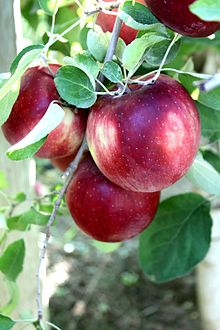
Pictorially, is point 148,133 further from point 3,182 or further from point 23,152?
point 3,182

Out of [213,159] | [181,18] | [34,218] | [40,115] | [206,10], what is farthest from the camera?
[213,159]

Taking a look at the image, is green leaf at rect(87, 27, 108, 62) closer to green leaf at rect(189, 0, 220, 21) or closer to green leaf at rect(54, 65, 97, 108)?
green leaf at rect(54, 65, 97, 108)

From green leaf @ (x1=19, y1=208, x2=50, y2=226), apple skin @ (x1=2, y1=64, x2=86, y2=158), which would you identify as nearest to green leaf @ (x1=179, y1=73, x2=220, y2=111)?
apple skin @ (x1=2, y1=64, x2=86, y2=158)

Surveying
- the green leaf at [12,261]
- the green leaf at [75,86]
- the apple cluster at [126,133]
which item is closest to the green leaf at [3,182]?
the green leaf at [12,261]

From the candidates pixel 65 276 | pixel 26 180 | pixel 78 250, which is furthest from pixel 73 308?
pixel 26 180

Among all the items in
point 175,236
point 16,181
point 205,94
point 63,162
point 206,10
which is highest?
point 206,10

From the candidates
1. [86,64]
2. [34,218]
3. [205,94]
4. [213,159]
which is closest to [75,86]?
[86,64]
